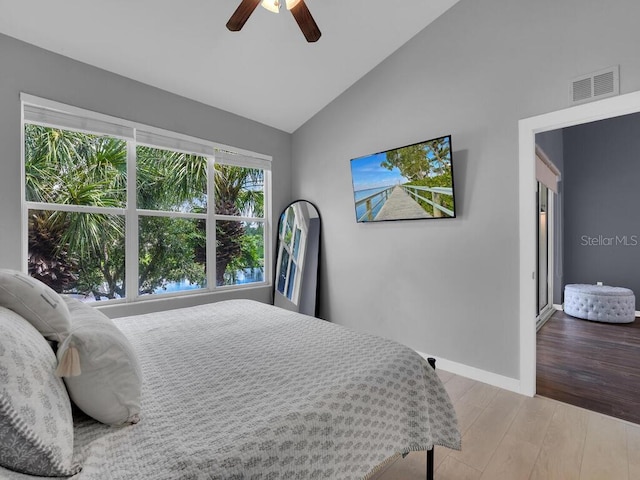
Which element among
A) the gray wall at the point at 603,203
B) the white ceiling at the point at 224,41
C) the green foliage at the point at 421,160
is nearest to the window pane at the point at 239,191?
the white ceiling at the point at 224,41

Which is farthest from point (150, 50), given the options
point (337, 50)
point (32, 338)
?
point (32, 338)

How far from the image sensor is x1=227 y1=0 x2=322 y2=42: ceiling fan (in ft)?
5.85

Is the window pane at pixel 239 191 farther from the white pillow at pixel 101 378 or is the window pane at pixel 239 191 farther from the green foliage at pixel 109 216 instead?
the white pillow at pixel 101 378

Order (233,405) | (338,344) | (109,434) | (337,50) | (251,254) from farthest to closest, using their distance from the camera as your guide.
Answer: (251,254)
(337,50)
(338,344)
(233,405)
(109,434)

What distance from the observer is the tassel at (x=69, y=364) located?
0.87 metres

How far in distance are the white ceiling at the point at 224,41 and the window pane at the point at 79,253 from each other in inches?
53.0

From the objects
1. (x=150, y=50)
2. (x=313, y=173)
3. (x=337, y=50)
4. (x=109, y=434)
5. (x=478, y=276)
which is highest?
(x=337, y=50)

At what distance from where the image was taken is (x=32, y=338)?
91 centimetres

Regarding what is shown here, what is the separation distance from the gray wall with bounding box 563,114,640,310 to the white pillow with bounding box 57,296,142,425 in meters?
6.45

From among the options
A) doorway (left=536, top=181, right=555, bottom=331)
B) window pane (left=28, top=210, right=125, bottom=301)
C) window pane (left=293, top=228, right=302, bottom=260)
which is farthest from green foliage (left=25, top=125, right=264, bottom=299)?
doorway (left=536, top=181, right=555, bottom=331)

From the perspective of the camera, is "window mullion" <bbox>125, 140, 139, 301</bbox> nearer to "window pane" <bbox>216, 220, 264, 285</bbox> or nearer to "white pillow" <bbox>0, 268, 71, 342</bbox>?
"window pane" <bbox>216, 220, 264, 285</bbox>

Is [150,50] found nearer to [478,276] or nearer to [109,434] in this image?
[109,434]

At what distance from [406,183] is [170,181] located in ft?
7.92

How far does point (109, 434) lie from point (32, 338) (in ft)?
1.18
